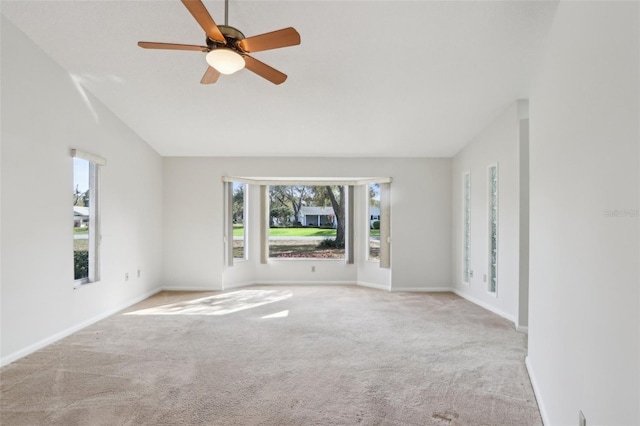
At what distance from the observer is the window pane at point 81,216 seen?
411 cm

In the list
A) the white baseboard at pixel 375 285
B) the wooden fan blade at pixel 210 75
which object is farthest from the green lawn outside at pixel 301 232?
the wooden fan blade at pixel 210 75

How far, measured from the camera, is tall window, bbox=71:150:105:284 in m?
4.12

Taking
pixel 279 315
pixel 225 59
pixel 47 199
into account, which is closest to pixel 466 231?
pixel 279 315

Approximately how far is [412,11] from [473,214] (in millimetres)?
3367

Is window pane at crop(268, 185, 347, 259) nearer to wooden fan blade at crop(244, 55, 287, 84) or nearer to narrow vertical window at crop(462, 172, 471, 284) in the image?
narrow vertical window at crop(462, 172, 471, 284)

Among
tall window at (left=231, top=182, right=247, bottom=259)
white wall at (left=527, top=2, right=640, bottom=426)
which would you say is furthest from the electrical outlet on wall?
tall window at (left=231, top=182, right=247, bottom=259)

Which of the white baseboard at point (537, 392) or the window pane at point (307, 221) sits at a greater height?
the window pane at point (307, 221)

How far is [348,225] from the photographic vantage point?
6.78 metres

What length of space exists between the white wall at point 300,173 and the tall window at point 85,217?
1.73m

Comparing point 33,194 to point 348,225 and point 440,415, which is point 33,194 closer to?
point 440,415

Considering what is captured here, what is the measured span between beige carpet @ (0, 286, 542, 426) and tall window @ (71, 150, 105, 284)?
70 centimetres

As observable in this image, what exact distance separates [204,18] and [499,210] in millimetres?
4089

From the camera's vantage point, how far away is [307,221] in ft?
23.0

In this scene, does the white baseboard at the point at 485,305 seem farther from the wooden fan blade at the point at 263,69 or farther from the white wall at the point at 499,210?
the wooden fan blade at the point at 263,69
